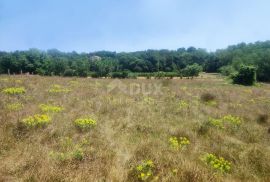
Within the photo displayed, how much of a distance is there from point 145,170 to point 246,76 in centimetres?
4217

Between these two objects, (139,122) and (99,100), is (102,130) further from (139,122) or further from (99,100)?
(99,100)

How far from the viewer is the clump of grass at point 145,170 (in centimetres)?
546

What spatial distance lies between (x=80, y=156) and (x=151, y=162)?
70.1 inches

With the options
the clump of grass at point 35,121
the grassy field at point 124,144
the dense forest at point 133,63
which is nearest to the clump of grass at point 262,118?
the grassy field at point 124,144

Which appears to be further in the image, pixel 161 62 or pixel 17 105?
pixel 161 62

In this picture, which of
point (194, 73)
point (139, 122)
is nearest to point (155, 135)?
point (139, 122)

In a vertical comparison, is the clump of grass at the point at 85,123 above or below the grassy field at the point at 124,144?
above

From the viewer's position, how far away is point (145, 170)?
5.91m

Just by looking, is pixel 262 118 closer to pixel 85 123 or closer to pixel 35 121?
pixel 85 123

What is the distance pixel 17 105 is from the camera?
34.6ft

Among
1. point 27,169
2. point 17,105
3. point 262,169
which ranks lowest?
point 262,169

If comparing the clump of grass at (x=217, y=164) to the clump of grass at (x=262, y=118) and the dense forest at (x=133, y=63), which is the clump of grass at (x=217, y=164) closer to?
the clump of grass at (x=262, y=118)

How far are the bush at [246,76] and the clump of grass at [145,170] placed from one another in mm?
41608

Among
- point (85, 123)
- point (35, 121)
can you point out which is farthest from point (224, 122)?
point (35, 121)
